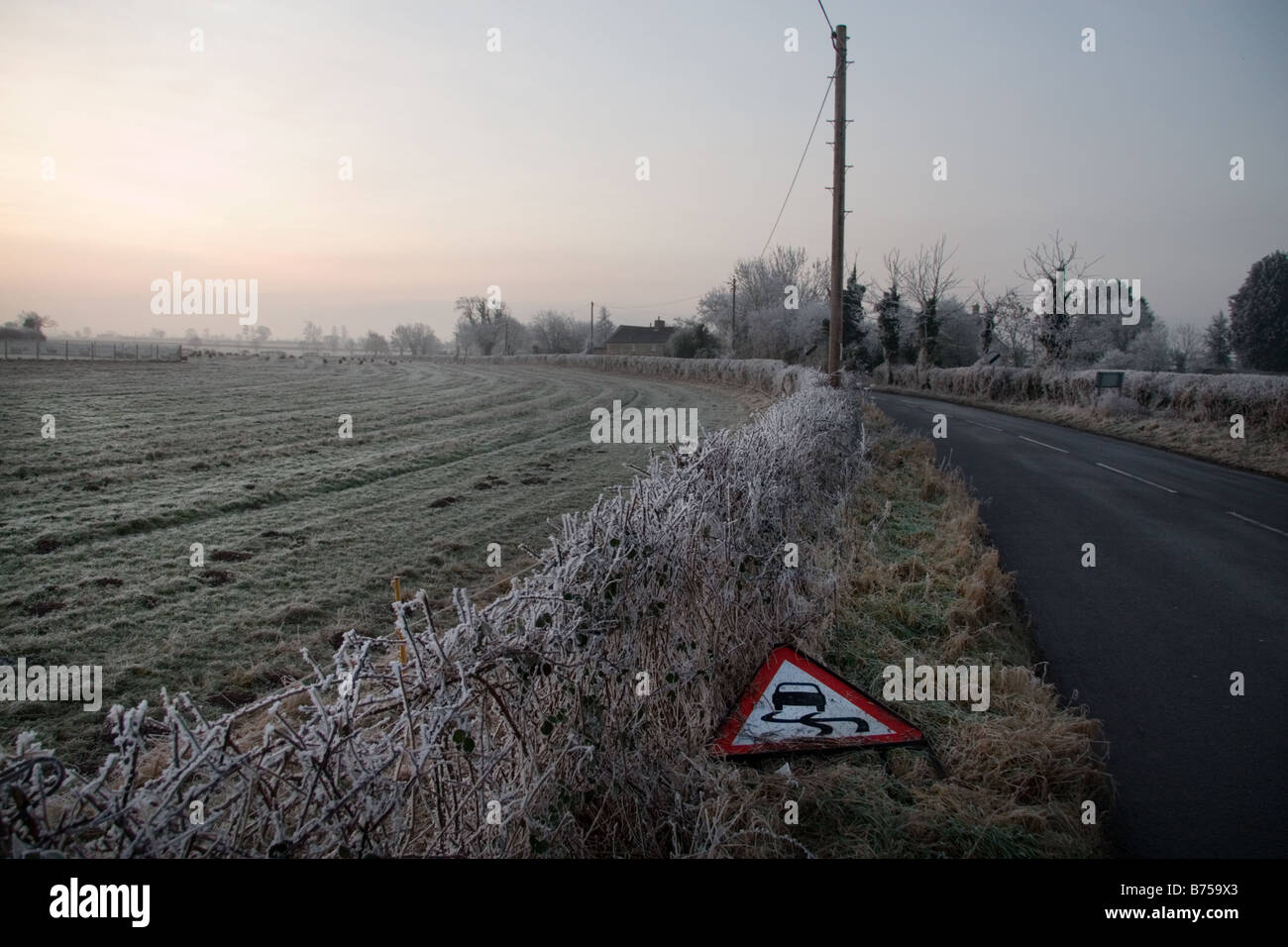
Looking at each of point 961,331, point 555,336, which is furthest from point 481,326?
point 961,331

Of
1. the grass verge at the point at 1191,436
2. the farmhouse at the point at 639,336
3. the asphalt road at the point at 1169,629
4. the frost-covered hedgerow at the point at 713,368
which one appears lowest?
the asphalt road at the point at 1169,629

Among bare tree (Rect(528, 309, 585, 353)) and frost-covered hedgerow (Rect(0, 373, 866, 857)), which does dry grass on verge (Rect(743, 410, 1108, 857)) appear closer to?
frost-covered hedgerow (Rect(0, 373, 866, 857))

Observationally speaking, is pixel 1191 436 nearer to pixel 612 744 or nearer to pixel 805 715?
pixel 805 715

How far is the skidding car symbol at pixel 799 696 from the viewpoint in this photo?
3.81 m

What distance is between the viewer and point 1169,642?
5.86 m

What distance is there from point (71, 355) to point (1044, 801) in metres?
53.6

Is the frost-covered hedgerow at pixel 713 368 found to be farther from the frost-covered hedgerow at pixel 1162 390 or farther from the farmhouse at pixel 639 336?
the farmhouse at pixel 639 336

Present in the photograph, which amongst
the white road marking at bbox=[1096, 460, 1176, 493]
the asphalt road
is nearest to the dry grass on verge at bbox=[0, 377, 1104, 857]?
the asphalt road

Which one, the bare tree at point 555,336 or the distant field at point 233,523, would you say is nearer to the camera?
the distant field at point 233,523

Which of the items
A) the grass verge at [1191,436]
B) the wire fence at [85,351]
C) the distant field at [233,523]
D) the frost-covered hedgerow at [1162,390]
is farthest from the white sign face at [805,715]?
the wire fence at [85,351]

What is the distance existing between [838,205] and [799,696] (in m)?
14.6

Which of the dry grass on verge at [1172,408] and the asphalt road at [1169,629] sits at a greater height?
the dry grass on verge at [1172,408]

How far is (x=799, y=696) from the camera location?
12.6ft
